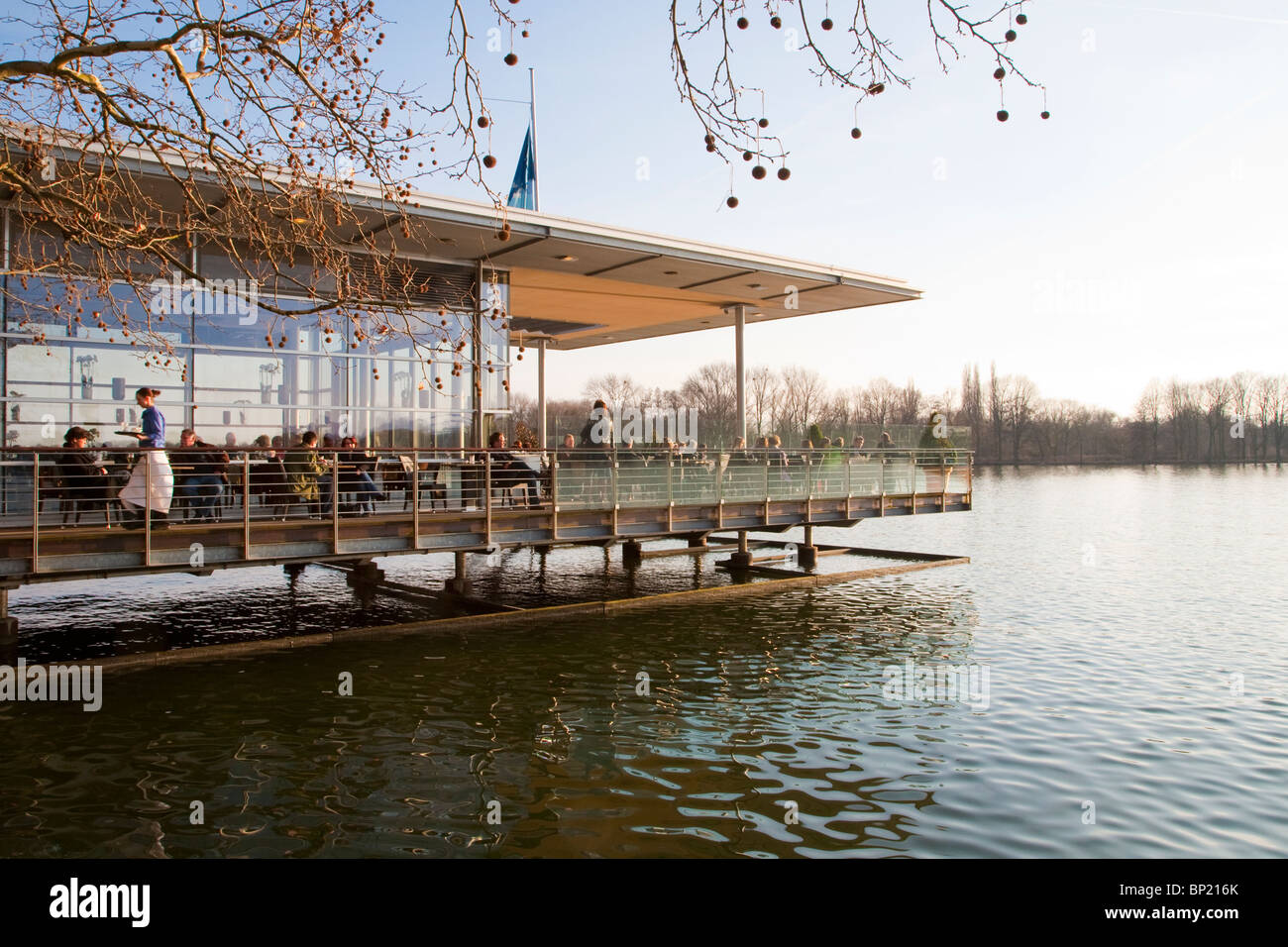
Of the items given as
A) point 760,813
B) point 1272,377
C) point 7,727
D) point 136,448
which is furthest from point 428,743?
point 1272,377

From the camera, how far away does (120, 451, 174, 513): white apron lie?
1266 centimetres

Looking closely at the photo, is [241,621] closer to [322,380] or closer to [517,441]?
[322,380]

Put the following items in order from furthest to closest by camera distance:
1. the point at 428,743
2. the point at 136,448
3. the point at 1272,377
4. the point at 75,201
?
1. the point at 1272,377
2. the point at 136,448
3. the point at 428,743
4. the point at 75,201

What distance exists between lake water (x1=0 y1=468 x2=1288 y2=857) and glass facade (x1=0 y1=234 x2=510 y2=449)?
339 cm

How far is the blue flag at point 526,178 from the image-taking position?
2475 centimetres

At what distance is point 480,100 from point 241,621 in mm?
13104

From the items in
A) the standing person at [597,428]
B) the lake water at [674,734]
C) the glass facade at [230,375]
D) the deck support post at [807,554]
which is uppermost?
the glass facade at [230,375]

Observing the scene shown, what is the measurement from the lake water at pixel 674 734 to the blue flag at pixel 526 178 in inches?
412

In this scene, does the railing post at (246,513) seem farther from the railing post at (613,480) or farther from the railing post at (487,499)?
the railing post at (613,480)

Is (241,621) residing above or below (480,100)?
below

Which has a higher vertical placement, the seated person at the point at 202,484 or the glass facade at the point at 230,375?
the glass facade at the point at 230,375

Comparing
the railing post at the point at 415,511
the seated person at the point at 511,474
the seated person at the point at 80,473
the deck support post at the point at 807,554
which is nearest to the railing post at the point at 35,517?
the seated person at the point at 80,473

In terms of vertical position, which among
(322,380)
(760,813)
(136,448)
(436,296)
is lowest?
(760,813)

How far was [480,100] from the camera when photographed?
609 cm
